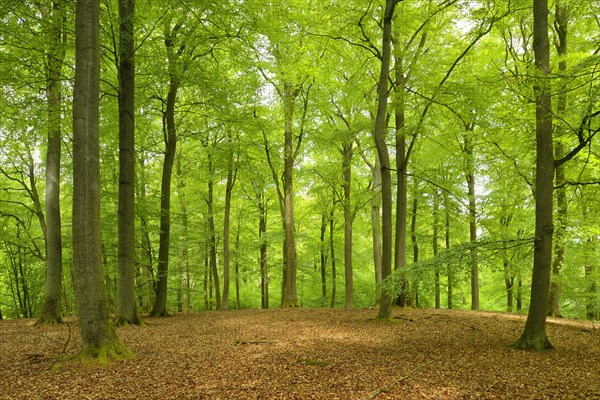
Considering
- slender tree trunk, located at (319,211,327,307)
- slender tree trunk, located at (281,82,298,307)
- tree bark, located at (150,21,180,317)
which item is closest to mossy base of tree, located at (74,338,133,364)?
tree bark, located at (150,21,180,317)

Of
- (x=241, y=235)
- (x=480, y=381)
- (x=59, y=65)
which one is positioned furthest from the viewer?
(x=241, y=235)

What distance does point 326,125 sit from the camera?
17.4 metres

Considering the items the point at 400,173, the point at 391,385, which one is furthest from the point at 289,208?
the point at 391,385

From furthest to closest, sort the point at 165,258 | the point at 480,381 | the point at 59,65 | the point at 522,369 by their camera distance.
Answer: the point at 165,258 < the point at 59,65 < the point at 522,369 < the point at 480,381

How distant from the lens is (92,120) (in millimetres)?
5938

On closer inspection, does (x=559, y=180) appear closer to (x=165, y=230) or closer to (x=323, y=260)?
(x=165, y=230)

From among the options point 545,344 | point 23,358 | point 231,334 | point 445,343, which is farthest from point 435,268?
point 23,358

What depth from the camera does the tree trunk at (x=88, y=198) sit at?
18.7ft

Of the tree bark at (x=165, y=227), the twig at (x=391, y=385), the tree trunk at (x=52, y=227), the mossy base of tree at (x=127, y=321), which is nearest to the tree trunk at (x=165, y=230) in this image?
the tree bark at (x=165, y=227)

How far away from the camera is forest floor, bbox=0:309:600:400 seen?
15.0 feet

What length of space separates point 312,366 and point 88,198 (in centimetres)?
443

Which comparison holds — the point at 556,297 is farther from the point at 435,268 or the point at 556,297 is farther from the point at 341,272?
the point at 341,272

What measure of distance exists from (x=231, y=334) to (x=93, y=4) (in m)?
7.22

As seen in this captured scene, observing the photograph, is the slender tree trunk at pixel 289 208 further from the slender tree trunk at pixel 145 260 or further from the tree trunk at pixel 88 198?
the tree trunk at pixel 88 198
